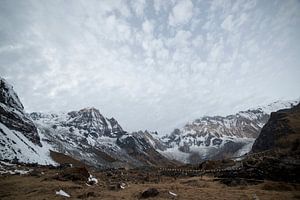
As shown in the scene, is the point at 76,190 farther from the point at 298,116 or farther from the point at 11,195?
the point at 298,116

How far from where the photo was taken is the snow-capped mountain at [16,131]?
118m

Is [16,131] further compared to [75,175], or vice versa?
[16,131]

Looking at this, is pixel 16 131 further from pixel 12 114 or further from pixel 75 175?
pixel 75 175

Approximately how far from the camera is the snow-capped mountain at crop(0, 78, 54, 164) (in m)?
118

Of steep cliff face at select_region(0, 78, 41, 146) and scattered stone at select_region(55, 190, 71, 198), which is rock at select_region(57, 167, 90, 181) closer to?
scattered stone at select_region(55, 190, 71, 198)

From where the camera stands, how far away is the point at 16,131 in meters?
150

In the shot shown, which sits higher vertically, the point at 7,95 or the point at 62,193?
the point at 7,95

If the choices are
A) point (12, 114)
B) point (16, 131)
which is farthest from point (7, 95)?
point (16, 131)

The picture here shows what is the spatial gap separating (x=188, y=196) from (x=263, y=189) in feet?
36.4

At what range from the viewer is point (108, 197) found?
24.8m

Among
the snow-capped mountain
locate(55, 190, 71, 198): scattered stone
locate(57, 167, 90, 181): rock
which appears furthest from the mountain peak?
locate(55, 190, 71, 198): scattered stone

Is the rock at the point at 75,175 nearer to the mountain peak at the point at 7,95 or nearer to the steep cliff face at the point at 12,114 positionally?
the steep cliff face at the point at 12,114

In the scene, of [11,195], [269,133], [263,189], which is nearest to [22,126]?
[11,195]

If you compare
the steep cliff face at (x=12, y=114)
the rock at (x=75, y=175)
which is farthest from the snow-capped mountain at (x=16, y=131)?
the rock at (x=75, y=175)
